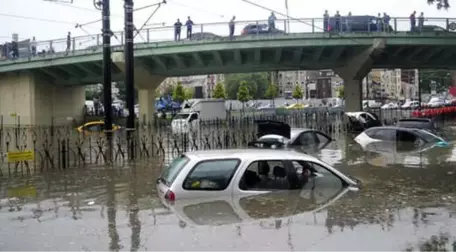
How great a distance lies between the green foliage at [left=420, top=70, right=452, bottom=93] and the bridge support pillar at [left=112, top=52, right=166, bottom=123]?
91665 millimetres

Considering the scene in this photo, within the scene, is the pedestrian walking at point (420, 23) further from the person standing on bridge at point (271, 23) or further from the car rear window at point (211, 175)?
the car rear window at point (211, 175)

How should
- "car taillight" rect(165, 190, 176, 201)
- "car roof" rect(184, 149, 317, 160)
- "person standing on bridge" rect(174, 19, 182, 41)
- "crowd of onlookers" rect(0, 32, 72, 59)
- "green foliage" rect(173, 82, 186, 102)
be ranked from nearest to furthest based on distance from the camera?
"car taillight" rect(165, 190, 176, 201), "car roof" rect(184, 149, 317, 160), "person standing on bridge" rect(174, 19, 182, 41), "crowd of onlookers" rect(0, 32, 72, 59), "green foliage" rect(173, 82, 186, 102)

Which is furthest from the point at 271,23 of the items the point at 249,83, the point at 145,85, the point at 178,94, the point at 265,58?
the point at 249,83

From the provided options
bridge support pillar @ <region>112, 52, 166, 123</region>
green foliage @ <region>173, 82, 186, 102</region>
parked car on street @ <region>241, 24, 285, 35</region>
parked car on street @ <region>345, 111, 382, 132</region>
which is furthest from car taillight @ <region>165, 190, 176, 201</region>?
green foliage @ <region>173, 82, 186, 102</region>

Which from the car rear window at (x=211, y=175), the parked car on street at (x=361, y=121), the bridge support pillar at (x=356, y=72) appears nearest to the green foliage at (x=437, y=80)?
the bridge support pillar at (x=356, y=72)

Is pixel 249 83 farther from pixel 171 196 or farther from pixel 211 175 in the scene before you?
pixel 171 196

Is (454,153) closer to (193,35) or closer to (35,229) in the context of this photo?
(35,229)

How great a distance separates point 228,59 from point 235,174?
30652 mm

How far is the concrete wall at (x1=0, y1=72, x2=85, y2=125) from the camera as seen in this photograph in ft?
151

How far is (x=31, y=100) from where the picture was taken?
4591 cm

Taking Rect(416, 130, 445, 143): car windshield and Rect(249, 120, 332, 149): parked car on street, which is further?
Rect(416, 130, 445, 143): car windshield

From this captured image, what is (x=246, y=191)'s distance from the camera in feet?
26.8

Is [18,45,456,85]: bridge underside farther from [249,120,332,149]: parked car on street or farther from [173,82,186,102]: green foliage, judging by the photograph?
[173,82,186,102]: green foliage

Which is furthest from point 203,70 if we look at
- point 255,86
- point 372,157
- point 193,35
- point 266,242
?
point 255,86
